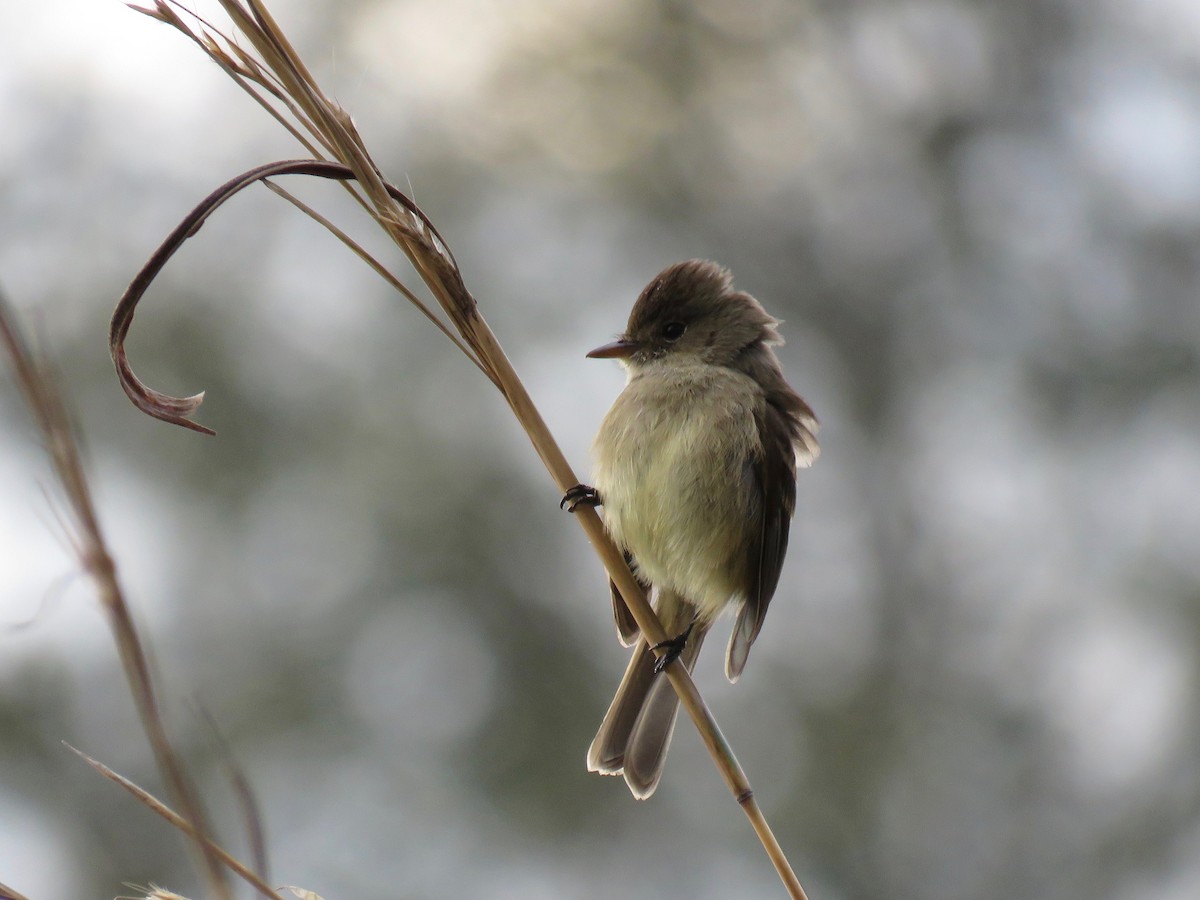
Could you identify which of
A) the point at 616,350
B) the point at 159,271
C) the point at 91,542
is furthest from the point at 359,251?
the point at 616,350

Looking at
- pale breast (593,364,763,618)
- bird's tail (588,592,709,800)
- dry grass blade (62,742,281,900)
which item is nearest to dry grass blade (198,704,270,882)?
dry grass blade (62,742,281,900)

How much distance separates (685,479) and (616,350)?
0.70 metres

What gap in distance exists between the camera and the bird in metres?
3.72

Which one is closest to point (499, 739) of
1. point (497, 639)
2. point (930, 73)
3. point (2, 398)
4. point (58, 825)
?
point (497, 639)

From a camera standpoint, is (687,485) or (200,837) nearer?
(200,837)

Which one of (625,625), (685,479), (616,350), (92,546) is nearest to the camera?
(92,546)

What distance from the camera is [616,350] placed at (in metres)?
4.21

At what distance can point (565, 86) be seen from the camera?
52.6ft

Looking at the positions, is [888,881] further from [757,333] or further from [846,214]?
[757,333]

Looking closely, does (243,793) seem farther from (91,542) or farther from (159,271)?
(159,271)

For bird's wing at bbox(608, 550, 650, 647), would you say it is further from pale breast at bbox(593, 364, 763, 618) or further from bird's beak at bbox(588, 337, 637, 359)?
bird's beak at bbox(588, 337, 637, 359)

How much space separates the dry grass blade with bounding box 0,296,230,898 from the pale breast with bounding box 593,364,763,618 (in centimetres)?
296

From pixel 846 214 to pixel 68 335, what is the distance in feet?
36.2

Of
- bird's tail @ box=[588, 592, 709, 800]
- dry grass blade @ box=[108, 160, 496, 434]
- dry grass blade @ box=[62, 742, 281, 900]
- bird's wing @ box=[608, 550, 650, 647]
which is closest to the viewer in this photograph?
dry grass blade @ box=[62, 742, 281, 900]
